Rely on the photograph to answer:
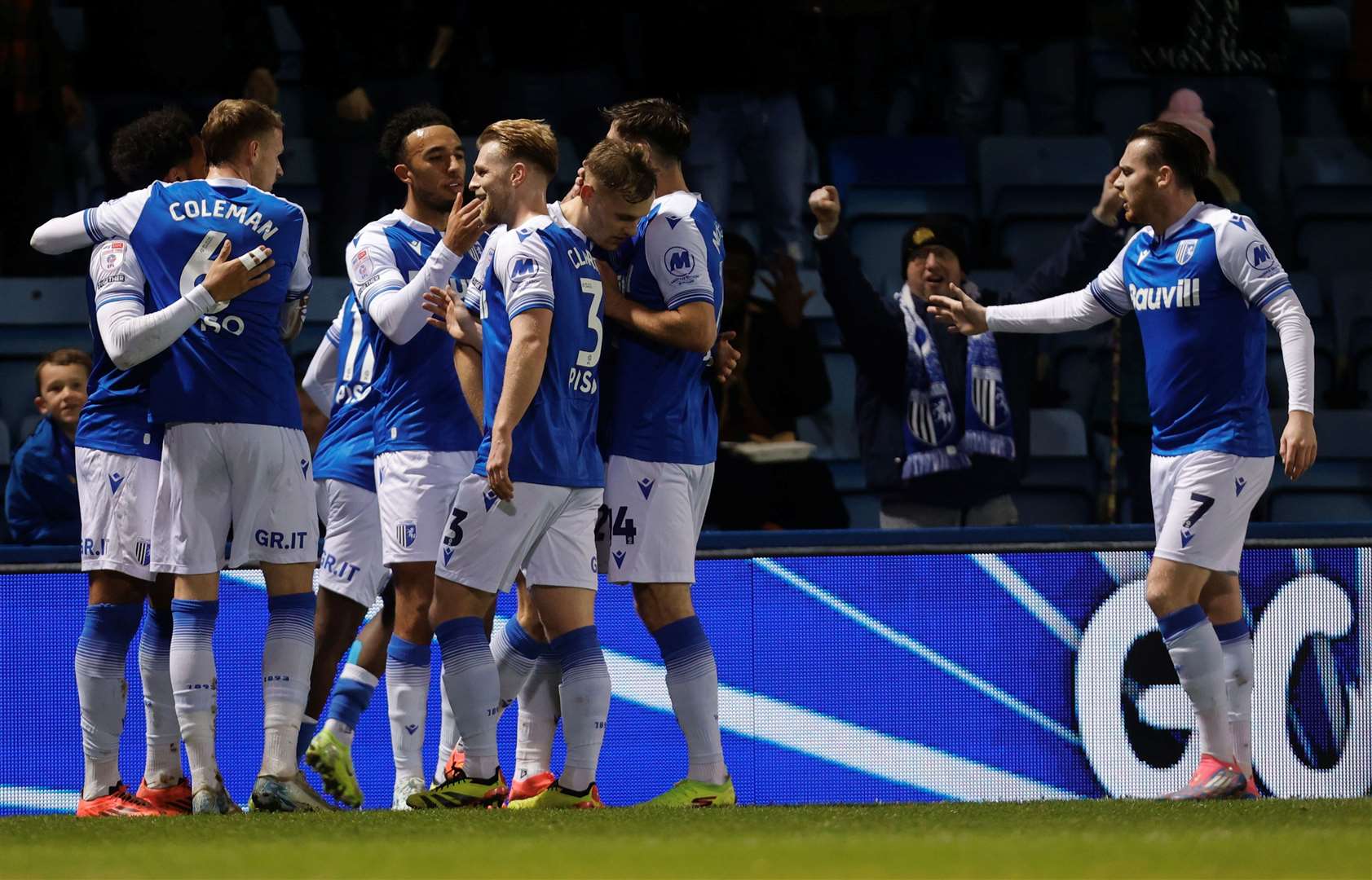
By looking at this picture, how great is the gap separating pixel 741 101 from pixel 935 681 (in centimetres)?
414

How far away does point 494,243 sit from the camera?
5.39m

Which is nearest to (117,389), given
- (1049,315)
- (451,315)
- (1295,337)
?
(451,315)

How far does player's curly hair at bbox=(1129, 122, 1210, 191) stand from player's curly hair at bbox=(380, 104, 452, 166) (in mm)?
2387

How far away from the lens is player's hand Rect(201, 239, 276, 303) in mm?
5344

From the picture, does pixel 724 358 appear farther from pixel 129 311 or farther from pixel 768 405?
pixel 768 405

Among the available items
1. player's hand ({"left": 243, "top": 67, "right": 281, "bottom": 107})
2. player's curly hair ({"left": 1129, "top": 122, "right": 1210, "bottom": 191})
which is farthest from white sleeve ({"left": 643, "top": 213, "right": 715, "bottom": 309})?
player's hand ({"left": 243, "top": 67, "right": 281, "bottom": 107})

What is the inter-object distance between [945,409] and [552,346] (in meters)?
2.89

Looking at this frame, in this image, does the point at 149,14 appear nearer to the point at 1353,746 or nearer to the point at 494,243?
the point at 494,243

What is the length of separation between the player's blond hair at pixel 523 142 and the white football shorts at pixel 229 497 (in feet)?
3.60

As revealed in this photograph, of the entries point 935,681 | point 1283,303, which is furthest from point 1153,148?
point 935,681

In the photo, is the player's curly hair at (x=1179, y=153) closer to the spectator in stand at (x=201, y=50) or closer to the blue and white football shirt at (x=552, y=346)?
the blue and white football shirt at (x=552, y=346)

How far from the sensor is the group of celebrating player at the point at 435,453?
5332mm

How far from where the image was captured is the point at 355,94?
10.1 metres

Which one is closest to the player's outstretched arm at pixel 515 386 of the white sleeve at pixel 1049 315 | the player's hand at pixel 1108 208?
the white sleeve at pixel 1049 315
